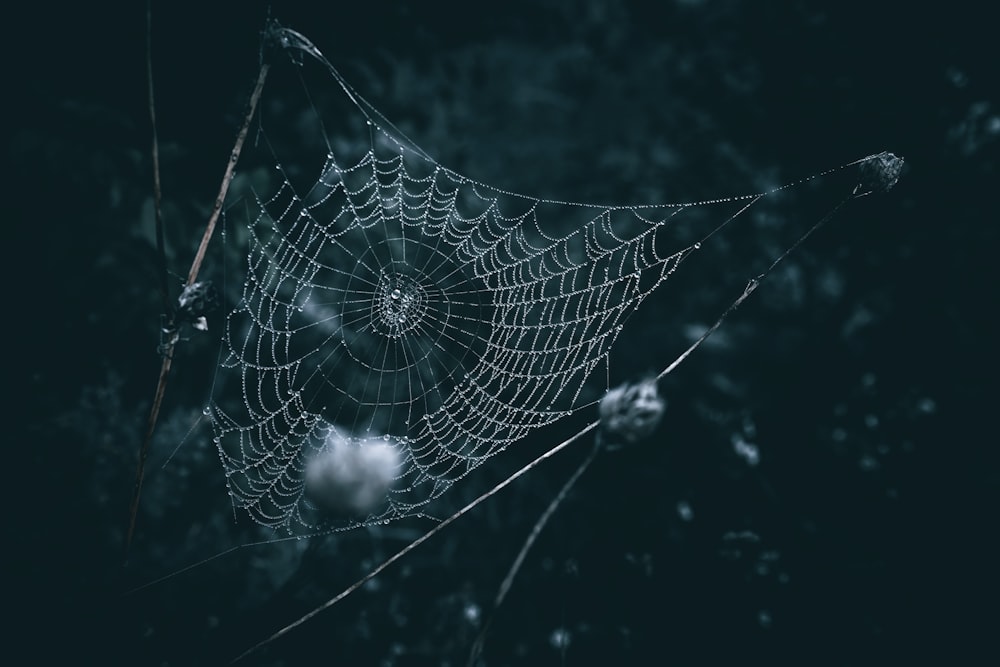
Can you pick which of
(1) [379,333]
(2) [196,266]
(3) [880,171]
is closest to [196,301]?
(2) [196,266]

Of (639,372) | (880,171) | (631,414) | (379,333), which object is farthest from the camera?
(639,372)

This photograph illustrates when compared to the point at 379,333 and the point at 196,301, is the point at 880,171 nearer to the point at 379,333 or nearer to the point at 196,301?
the point at 196,301

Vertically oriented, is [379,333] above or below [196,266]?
above

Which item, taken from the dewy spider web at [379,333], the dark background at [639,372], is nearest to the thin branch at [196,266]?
the dark background at [639,372]

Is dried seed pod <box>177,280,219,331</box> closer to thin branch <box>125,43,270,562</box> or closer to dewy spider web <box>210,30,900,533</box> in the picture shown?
thin branch <box>125,43,270,562</box>

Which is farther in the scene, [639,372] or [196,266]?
[639,372]

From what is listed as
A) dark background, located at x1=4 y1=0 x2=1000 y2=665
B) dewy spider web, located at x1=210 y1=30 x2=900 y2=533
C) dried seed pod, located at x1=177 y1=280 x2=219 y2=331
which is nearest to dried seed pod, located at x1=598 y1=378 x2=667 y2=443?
dewy spider web, located at x1=210 y1=30 x2=900 y2=533
